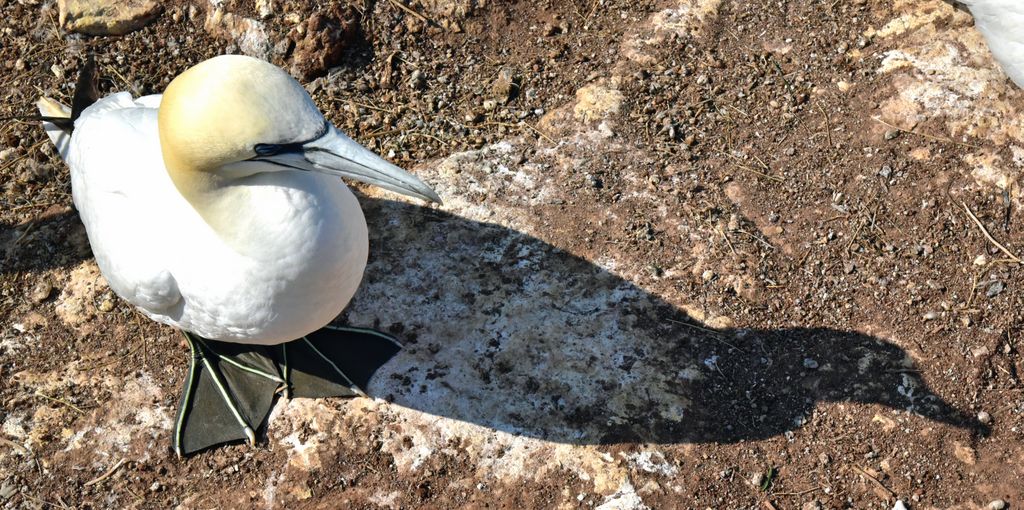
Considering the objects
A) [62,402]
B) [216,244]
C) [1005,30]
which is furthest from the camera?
[1005,30]

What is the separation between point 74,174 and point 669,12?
321 centimetres

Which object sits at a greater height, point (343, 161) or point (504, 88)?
point (343, 161)

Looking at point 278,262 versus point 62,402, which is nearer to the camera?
point 278,262

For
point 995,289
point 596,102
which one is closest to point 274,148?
point 596,102

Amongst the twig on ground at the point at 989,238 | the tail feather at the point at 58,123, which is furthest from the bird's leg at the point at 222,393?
the twig on ground at the point at 989,238

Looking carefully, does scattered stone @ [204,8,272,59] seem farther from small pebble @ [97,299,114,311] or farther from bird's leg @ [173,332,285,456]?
bird's leg @ [173,332,285,456]

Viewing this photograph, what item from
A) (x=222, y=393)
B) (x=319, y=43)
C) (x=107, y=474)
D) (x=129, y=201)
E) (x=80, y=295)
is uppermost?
(x=129, y=201)

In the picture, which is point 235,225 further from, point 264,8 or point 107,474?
point 264,8

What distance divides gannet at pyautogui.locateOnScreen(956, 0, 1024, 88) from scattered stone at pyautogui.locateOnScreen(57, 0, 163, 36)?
4.50 meters

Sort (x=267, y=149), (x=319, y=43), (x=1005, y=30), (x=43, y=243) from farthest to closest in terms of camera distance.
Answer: (x=319, y=43)
(x=1005, y=30)
(x=43, y=243)
(x=267, y=149)

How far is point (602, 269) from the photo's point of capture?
167 inches

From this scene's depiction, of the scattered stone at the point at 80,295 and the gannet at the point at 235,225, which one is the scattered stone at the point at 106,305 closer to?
the scattered stone at the point at 80,295

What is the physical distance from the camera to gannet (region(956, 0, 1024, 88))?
4645 millimetres

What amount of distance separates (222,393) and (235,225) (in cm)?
124
